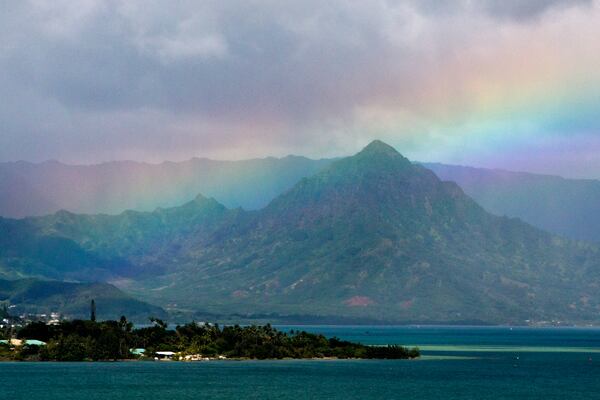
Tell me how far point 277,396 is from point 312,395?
7.56 metres

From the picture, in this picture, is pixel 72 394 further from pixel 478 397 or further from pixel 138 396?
pixel 478 397

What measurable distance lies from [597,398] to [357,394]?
45.4m

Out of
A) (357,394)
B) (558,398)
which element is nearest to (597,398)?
(558,398)

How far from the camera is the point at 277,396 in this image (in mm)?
191625

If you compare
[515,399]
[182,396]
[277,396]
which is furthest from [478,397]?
[182,396]

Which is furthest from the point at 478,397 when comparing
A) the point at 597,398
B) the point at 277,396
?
the point at 277,396

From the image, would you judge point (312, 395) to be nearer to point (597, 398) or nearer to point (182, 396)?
point (182, 396)

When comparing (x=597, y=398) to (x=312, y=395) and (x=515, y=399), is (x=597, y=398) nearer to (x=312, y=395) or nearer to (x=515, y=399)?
(x=515, y=399)

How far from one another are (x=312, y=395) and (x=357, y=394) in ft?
31.1

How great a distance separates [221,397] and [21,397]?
36106mm

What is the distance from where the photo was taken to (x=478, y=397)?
650 ft

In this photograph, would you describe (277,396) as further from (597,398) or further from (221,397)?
(597,398)

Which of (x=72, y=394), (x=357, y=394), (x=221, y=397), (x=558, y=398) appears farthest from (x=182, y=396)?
(x=558, y=398)

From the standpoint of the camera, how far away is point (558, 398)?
19988cm
